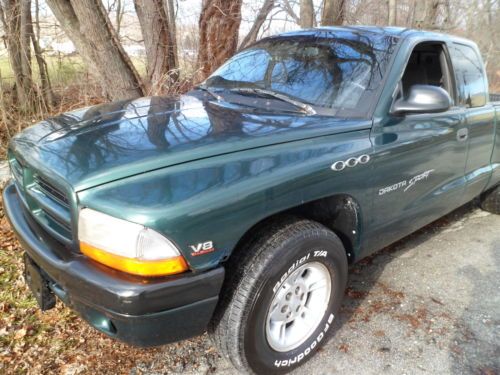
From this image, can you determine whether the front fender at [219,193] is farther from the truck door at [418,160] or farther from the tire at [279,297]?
the truck door at [418,160]

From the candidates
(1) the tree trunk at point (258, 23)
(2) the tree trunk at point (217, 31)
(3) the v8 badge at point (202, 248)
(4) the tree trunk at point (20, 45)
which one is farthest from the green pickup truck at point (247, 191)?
(1) the tree trunk at point (258, 23)

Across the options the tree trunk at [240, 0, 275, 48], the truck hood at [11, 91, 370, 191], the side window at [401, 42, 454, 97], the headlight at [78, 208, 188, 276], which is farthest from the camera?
the tree trunk at [240, 0, 275, 48]

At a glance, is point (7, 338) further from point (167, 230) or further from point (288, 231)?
point (288, 231)

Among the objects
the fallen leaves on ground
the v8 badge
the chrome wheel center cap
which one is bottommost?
the fallen leaves on ground

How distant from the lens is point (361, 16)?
1167 cm

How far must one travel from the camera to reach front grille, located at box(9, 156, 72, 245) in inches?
73.3

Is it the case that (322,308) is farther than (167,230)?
Yes

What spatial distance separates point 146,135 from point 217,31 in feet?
16.8

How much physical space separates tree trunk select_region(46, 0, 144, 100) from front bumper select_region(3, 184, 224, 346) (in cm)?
417

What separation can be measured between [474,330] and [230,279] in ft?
5.81

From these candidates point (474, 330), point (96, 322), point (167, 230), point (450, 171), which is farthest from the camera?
point (450, 171)

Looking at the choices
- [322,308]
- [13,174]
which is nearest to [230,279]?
[322,308]

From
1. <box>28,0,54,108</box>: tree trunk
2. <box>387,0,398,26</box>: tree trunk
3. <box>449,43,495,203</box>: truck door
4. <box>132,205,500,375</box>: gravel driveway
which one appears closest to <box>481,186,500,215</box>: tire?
<box>132,205,500,375</box>: gravel driveway

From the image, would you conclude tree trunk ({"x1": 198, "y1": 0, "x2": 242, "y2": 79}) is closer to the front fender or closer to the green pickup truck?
the green pickup truck
